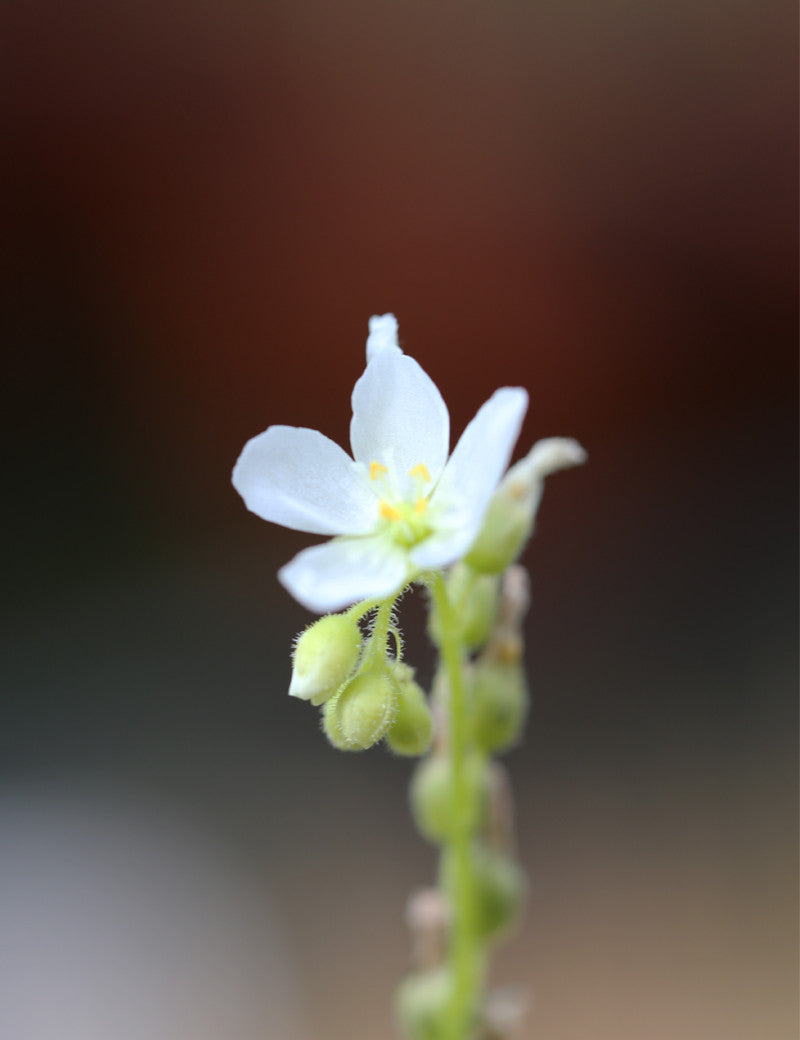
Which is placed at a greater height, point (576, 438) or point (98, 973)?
point (576, 438)

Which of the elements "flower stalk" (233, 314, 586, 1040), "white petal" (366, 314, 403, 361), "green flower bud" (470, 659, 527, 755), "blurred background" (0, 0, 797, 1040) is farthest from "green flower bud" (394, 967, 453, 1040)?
"blurred background" (0, 0, 797, 1040)

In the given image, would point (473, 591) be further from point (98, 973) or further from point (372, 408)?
point (98, 973)

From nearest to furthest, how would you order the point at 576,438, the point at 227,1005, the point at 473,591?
1. the point at 473,591
2. the point at 227,1005
3. the point at 576,438

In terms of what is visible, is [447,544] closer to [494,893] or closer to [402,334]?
[494,893]

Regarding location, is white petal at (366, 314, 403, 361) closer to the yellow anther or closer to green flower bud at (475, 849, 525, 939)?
the yellow anther

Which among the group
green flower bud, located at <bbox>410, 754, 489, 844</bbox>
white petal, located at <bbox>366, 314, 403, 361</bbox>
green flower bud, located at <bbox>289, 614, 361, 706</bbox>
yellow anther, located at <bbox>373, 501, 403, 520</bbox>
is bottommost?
green flower bud, located at <bbox>410, 754, 489, 844</bbox>

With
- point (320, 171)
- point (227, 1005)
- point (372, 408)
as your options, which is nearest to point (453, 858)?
point (372, 408)

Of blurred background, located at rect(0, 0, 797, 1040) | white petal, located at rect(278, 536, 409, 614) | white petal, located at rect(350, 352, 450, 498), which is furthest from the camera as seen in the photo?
blurred background, located at rect(0, 0, 797, 1040)

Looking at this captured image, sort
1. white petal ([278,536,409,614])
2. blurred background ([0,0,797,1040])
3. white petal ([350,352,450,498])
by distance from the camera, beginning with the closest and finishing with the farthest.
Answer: white petal ([278,536,409,614]) < white petal ([350,352,450,498]) < blurred background ([0,0,797,1040])
